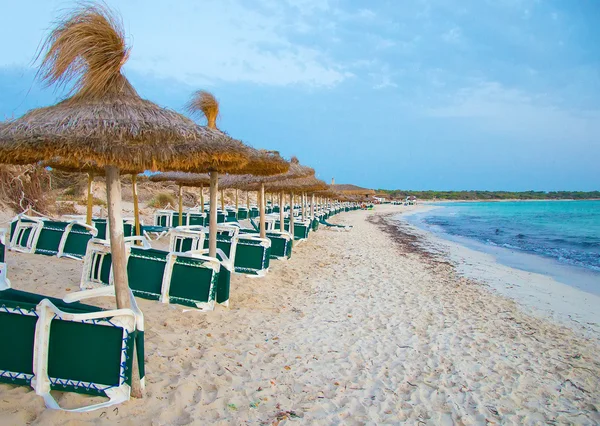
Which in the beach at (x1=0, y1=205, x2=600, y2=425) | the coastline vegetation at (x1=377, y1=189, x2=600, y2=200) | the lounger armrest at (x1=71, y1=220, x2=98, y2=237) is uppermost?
the coastline vegetation at (x1=377, y1=189, x2=600, y2=200)

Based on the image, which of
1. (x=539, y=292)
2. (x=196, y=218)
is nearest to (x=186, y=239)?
(x=196, y=218)

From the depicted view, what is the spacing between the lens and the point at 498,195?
136875mm

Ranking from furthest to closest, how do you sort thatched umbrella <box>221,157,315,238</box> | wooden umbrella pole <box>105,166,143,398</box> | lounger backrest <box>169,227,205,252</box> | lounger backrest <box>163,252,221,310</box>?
1. thatched umbrella <box>221,157,315,238</box>
2. lounger backrest <box>169,227,205,252</box>
3. lounger backrest <box>163,252,221,310</box>
4. wooden umbrella pole <box>105,166,143,398</box>

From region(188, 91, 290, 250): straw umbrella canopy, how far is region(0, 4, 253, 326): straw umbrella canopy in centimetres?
128

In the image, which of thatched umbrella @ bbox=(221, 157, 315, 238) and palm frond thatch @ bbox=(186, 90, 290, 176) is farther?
thatched umbrella @ bbox=(221, 157, 315, 238)

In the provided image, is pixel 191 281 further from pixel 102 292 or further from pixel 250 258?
pixel 250 258

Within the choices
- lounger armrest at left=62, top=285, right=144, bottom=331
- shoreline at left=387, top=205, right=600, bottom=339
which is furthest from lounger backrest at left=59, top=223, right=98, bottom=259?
shoreline at left=387, top=205, right=600, bottom=339

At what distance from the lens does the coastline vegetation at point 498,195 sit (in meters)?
123

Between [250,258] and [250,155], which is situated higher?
[250,155]

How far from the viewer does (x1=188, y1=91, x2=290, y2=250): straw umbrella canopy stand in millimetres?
4945

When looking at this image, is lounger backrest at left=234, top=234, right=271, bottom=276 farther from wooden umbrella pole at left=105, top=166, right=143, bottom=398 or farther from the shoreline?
the shoreline

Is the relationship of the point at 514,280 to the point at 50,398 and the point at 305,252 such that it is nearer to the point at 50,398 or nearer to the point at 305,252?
the point at 305,252

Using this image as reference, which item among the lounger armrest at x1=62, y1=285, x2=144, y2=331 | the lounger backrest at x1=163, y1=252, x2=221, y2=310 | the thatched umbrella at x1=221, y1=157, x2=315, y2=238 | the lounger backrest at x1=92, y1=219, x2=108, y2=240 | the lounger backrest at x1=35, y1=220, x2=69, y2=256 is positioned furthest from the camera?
the lounger backrest at x1=92, y1=219, x2=108, y2=240

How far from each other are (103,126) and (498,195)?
149722mm
